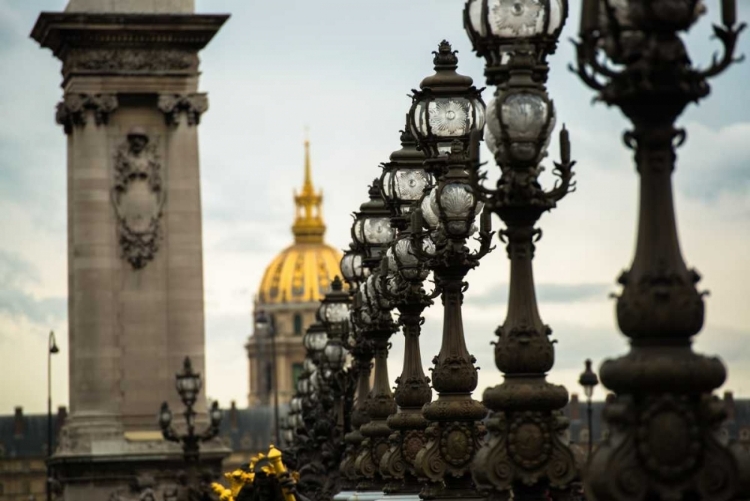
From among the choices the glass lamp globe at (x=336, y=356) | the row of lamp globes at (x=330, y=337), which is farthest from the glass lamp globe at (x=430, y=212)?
the glass lamp globe at (x=336, y=356)

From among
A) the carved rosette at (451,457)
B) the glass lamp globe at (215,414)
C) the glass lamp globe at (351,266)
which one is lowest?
the carved rosette at (451,457)

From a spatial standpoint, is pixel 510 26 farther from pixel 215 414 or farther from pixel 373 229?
pixel 215 414

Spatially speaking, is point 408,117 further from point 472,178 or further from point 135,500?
point 135,500

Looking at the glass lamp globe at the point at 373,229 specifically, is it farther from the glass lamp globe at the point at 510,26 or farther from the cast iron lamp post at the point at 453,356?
the glass lamp globe at the point at 510,26

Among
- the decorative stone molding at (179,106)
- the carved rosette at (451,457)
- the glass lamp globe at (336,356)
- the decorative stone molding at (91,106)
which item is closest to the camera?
the carved rosette at (451,457)

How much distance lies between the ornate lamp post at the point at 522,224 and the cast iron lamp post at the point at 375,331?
38.1 feet

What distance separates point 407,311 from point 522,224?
29.5 ft

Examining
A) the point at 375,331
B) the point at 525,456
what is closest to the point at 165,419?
the point at 375,331

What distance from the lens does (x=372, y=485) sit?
1110 inches

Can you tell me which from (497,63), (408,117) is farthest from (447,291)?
(497,63)

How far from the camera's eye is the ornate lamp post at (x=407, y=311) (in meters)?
24.1

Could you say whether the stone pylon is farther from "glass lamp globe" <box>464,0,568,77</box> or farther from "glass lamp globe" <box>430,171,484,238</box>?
"glass lamp globe" <box>464,0,568,77</box>

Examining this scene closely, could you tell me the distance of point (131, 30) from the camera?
2694 inches

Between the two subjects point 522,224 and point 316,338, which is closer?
point 522,224
